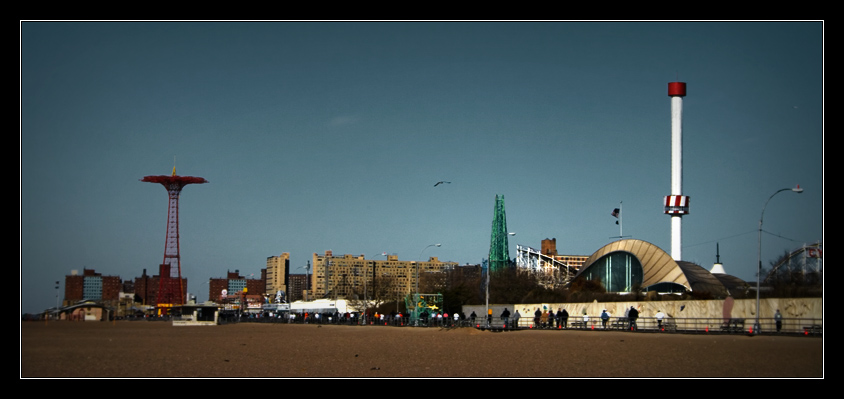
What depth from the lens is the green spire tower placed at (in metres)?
133

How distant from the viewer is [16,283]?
16.2m

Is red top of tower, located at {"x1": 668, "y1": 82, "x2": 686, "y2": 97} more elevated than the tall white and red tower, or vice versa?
red top of tower, located at {"x1": 668, "y1": 82, "x2": 686, "y2": 97}

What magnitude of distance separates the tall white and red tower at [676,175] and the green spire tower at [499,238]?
3246cm

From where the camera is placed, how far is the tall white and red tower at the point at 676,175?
10456 cm

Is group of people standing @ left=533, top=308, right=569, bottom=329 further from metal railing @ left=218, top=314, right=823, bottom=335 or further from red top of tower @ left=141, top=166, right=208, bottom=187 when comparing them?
red top of tower @ left=141, top=166, right=208, bottom=187

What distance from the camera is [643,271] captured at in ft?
257

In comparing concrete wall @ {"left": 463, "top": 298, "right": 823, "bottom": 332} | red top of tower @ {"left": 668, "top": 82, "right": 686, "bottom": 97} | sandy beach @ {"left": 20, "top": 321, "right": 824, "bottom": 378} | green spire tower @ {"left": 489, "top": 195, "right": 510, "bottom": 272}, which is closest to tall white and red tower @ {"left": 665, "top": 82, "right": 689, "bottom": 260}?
red top of tower @ {"left": 668, "top": 82, "right": 686, "bottom": 97}

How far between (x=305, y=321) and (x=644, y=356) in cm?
5535

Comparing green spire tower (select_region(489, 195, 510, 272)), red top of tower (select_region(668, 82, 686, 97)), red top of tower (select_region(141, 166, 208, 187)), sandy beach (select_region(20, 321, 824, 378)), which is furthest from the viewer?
green spire tower (select_region(489, 195, 510, 272))

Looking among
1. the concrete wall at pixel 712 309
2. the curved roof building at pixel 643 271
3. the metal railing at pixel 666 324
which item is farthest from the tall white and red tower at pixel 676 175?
the metal railing at pixel 666 324

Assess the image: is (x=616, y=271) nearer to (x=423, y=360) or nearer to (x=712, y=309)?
(x=712, y=309)

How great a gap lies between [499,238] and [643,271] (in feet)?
182

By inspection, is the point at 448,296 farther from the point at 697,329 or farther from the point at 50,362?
the point at 50,362

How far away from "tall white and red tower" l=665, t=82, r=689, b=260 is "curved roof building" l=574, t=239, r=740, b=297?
23511 millimetres
